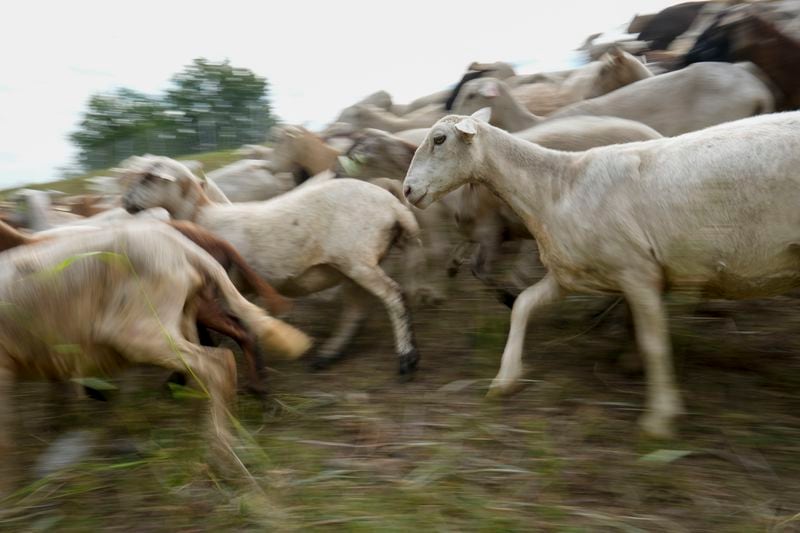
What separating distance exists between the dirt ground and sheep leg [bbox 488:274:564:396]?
10 centimetres

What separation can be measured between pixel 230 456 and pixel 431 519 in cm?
99

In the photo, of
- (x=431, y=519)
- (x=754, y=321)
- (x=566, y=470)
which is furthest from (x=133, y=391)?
(x=754, y=321)

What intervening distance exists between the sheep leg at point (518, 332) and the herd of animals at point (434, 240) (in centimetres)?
1

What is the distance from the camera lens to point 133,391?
491 centimetres

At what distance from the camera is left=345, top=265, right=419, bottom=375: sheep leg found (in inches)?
202

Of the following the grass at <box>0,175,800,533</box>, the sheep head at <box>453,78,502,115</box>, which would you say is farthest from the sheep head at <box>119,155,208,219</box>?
the sheep head at <box>453,78,502,115</box>

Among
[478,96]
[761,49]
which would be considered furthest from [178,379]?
[761,49]

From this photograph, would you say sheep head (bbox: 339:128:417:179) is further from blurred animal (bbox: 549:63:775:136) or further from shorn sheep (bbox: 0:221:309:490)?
shorn sheep (bbox: 0:221:309:490)

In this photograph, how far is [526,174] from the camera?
4602 mm

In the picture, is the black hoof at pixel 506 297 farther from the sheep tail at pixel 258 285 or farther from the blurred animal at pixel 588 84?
the blurred animal at pixel 588 84

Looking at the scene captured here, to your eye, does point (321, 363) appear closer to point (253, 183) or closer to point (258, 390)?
point (258, 390)

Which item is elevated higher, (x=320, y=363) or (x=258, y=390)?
(x=258, y=390)

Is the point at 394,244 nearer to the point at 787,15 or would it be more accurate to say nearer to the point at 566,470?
the point at 566,470

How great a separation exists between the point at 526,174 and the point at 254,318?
1654mm
